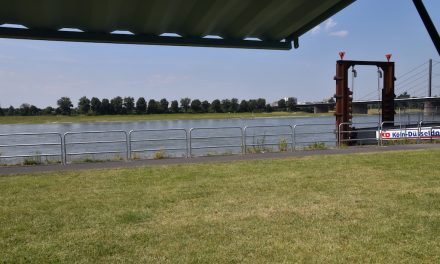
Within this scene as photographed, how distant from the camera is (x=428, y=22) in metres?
2.05

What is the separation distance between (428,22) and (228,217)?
12.8ft

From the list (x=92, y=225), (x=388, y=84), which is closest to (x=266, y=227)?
(x=92, y=225)

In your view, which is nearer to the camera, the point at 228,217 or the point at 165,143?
the point at 228,217

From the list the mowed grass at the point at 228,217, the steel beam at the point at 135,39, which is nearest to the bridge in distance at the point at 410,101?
the mowed grass at the point at 228,217

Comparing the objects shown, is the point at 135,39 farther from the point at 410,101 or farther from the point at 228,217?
the point at 410,101

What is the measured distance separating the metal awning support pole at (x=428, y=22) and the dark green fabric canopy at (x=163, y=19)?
1108mm

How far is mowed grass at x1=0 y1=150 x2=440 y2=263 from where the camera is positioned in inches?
161

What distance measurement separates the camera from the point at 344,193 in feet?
22.4

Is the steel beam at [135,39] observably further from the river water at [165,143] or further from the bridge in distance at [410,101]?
the bridge in distance at [410,101]

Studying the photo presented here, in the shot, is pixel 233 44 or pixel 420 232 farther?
pixel 420 232

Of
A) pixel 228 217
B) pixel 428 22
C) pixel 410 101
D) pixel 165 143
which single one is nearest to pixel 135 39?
pixel 428 22

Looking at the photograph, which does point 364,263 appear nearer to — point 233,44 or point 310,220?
point 310,220

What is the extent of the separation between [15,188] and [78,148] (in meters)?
16.3

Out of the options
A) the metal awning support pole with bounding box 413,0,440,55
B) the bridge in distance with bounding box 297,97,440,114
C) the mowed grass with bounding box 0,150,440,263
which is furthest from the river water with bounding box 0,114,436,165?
the metal awning support pole with bounding box 413,0,440,55
